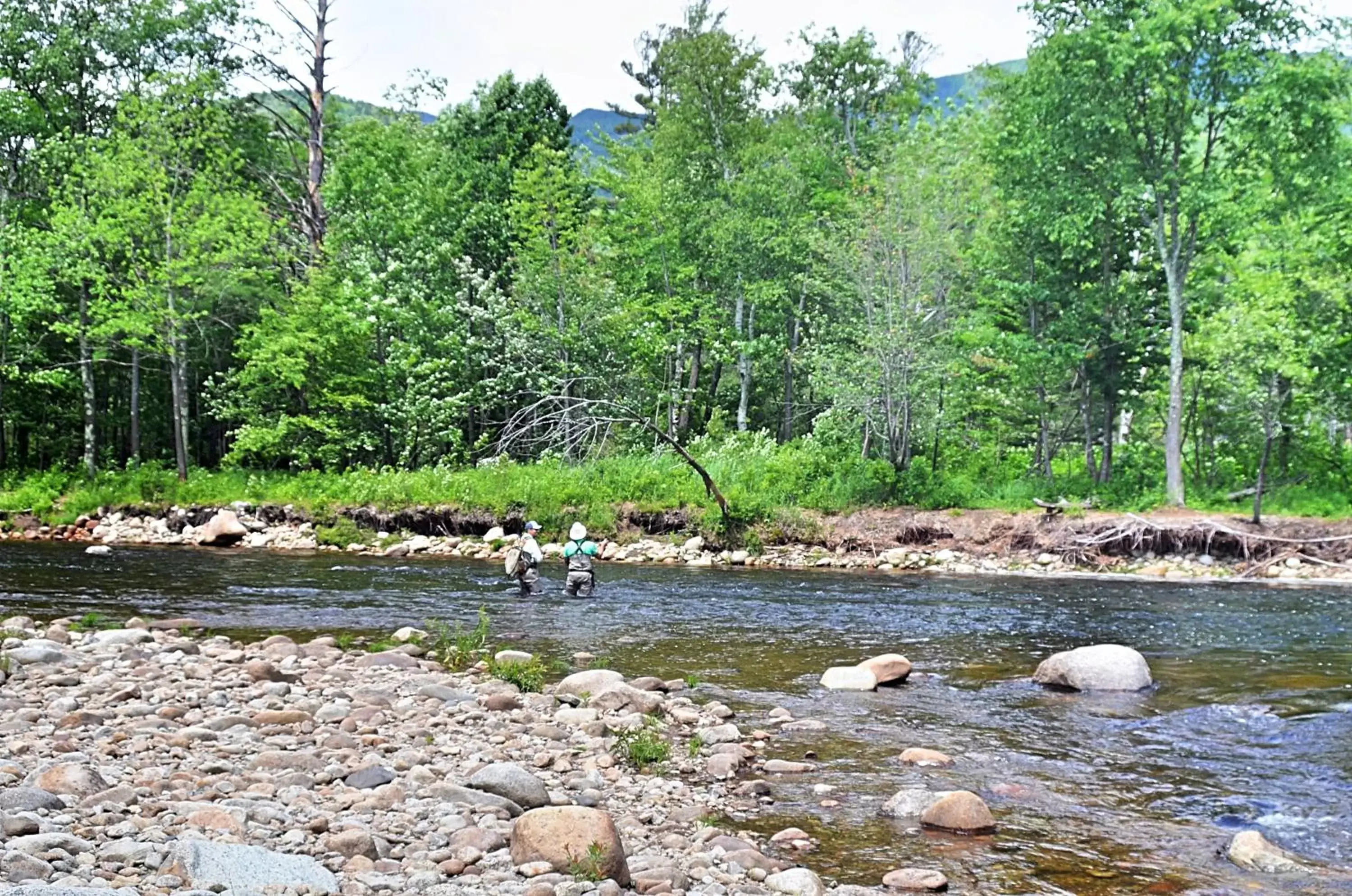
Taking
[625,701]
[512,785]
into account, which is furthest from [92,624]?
[512,785]

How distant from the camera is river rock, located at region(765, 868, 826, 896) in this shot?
525 centimetres

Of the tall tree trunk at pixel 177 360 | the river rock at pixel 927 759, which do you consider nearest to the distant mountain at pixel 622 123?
the tall tree trunk at pixel 177 360

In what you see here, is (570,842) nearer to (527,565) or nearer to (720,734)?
(720,734)

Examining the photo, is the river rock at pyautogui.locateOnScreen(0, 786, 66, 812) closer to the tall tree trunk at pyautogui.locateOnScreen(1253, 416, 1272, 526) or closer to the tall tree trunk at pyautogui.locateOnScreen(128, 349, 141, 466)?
the tall tree trunk at pyautogui.locateOnScreen(1253, 416, 1272, 526)

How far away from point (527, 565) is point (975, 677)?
8.82 meters

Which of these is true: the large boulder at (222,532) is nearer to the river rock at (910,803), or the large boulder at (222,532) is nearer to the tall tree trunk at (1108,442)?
the river rock at (910,803)

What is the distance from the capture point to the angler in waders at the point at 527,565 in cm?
1764

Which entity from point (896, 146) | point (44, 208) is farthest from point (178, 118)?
point (896, 146)

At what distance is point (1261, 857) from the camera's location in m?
5.92

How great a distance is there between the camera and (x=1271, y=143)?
80.6 ft

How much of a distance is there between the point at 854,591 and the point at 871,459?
9475mm

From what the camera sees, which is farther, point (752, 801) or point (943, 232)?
point (943, 232)

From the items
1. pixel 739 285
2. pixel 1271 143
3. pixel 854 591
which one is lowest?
pixel 854 591

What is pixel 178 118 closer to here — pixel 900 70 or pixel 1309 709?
pixel 900 70
